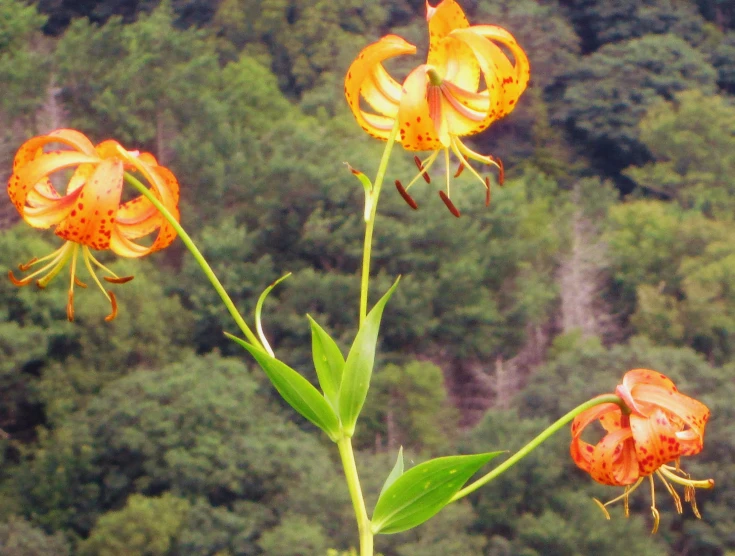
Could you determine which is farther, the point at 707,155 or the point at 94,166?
the point at 707,155

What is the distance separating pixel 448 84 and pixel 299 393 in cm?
18

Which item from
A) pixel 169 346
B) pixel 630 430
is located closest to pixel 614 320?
pixel 169 346

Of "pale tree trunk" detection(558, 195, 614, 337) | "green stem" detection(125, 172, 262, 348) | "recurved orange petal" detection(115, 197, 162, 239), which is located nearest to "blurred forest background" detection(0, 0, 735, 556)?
"pale tree trunk" detection(558, 195, 614, 337)

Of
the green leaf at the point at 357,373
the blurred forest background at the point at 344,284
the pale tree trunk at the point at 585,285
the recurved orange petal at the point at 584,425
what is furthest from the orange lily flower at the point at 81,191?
the pale tree trunk at the point at 585,285

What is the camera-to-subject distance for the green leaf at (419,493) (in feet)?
1.67

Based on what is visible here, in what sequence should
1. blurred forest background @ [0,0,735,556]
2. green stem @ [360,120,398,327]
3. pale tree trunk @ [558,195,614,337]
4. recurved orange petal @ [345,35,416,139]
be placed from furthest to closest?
1. pale tree trunk @ [558,195,614,337]
2. blurred forest background @ [0,0,735,556]
3. recurved orange petal @ [345,35,416,139]
4. green stem @ [360,120,398,327]

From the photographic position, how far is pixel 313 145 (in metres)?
13.0

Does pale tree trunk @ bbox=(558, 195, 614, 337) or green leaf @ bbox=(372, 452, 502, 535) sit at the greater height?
green leaf @ bbox=(372, 452, 502, 535)

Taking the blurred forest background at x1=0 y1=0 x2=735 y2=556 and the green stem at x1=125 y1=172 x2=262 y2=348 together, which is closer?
the green stem at x1=125 y1=172 x2=262 y2=348

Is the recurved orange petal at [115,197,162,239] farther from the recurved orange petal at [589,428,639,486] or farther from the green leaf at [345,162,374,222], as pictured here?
the recurved orange petal at [589,428,639,486]

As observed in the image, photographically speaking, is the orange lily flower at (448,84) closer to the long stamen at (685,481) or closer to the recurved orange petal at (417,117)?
the recurved orange petal at (417,117)

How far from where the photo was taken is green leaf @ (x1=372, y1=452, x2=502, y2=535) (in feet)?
1.67

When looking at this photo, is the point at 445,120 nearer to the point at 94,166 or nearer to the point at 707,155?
the point at 94,166

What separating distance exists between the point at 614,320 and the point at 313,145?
3.88 meters
